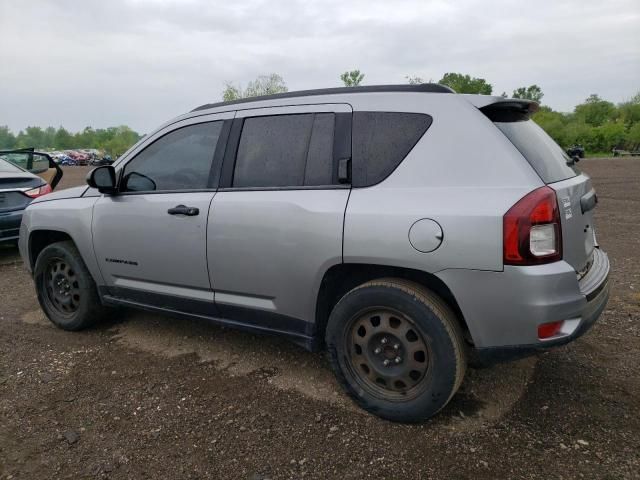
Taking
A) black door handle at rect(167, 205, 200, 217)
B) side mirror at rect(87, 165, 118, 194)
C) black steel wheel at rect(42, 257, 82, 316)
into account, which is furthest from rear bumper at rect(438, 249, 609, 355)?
black steel wheel at rect(42, 257, 82, 316)

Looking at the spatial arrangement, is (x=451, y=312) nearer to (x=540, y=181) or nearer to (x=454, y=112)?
(x=540, y=181)

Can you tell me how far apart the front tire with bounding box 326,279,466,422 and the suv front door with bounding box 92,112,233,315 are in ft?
3.48

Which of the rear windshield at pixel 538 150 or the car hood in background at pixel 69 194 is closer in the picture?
the rear windshield at pixel 538 150

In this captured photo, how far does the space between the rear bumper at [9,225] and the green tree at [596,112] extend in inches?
3143

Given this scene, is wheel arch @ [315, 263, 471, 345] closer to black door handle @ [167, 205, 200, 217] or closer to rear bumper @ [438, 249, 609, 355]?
rear bumper @ [438, 249, 609, 355]

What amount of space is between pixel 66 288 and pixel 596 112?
87187 mm

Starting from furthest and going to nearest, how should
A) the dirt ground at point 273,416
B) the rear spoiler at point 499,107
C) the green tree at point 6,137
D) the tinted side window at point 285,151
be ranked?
the green tree at point 6,137 < the tinted side window at point 285,151 < the rear spoiler at point 499,107 < the dirt ground at point 273,416

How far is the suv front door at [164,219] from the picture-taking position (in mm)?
3291

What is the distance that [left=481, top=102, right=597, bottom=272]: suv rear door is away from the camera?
2.44 metres

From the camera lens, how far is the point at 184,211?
3.26 metres

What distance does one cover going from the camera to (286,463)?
96.1 inches

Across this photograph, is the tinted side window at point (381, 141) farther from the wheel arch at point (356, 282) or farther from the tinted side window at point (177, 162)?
the tinted side window at point (177, 162)

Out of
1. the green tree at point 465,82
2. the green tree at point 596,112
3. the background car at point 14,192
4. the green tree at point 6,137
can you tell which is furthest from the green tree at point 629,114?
the green tree at point 6,137

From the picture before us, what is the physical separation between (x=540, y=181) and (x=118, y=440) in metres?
2.59
